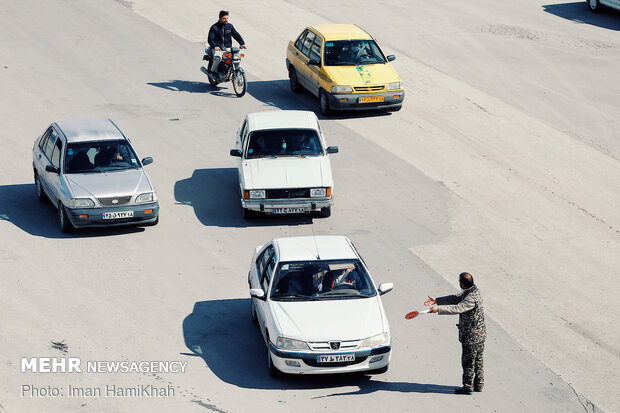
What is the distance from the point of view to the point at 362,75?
23.0m

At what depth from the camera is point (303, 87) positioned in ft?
82.6

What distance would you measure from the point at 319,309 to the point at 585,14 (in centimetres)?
2437

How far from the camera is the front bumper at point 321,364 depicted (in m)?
11.7

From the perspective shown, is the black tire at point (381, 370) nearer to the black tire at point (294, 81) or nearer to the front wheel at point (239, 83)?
the front wheel at point (239, 83)

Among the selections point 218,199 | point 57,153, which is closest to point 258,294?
point 218,199

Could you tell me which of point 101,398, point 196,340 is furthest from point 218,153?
point 101,398

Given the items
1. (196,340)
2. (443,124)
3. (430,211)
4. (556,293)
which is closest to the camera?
(196,340)

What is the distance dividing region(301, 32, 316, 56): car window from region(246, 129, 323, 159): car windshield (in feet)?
22.3

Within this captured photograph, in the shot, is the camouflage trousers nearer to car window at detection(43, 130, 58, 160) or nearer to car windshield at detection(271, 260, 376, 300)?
car windshield at detection(271, 260, 376, 300)

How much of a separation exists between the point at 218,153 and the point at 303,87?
509 centimetres

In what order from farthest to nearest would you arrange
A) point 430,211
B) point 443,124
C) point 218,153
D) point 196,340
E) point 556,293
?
point 443,124 < point 218,153 < point 430,211 < point 556,293 < point 196,340

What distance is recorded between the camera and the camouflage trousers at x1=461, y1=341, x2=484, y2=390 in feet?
38.6

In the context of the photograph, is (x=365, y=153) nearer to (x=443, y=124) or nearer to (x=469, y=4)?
(x=443, y=124)

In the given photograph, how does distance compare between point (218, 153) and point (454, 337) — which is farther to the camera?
point (218, 153)
